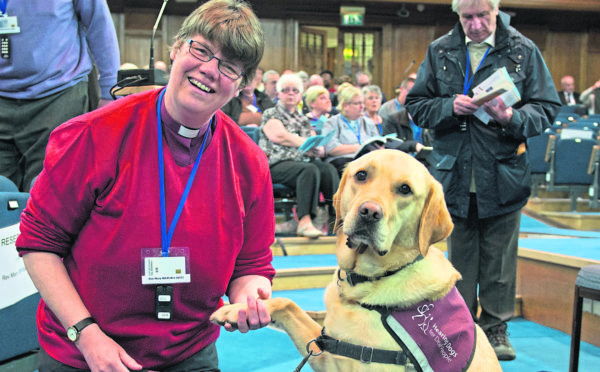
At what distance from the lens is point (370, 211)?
1.62 metres

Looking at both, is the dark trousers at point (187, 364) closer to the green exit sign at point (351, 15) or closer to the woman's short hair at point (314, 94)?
the woman's short hair at point (314, 94)

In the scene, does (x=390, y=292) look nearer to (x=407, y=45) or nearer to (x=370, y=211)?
(x=370, y=211)

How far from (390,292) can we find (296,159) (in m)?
3.50

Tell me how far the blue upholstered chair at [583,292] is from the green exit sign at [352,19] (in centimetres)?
1182

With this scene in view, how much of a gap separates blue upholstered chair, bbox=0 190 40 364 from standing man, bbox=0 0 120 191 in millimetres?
304

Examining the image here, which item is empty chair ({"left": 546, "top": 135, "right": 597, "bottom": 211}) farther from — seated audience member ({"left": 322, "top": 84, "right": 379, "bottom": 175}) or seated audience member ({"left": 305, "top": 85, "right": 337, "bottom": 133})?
seated audience member ({"left": 305, "top": 85, "right": 337, "bottom": 133})

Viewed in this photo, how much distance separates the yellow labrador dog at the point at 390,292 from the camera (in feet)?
5.12

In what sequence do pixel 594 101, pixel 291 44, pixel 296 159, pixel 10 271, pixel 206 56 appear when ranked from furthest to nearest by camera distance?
pixel 291 44 < pixel 594 101 < pixel 296 159 < pixel 10 271 < pixel 206 56

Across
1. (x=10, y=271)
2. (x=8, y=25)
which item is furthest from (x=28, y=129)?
(x=10, y=271)

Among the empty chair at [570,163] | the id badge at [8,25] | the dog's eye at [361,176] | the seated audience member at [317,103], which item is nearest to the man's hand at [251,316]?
the dog's eye at [361,176]

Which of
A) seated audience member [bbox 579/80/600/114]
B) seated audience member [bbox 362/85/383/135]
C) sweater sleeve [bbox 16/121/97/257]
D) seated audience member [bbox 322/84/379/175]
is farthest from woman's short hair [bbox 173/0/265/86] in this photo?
seated audience member [bbox 579/80/600/114]

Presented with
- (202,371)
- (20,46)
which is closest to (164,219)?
(202,371)

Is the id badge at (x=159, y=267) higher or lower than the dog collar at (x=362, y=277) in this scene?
higher

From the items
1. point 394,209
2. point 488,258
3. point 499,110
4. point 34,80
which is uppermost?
point 34,80
